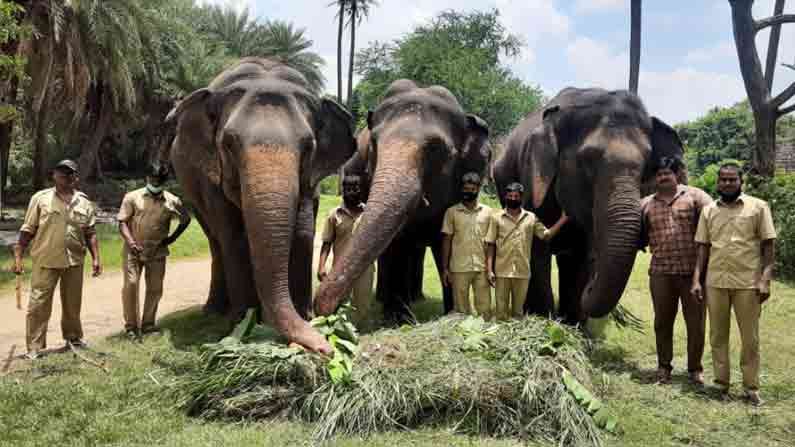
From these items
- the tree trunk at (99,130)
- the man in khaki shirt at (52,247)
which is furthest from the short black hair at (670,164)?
the tree trunk at (99,130)

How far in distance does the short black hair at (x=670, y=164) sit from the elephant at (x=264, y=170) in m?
3.28

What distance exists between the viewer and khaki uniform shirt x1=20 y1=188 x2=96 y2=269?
6680 millimetres

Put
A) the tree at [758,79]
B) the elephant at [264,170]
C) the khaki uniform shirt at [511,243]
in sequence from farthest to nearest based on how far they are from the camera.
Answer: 1. the tree at [758,79]
2. the khaki uniform shirt at [511,243]
3. the elephant at [264,170]

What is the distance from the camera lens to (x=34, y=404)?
16.6ft

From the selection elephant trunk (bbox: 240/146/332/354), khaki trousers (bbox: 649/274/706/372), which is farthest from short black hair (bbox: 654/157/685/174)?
elephant trunk (bbox: 240/146/332/354)

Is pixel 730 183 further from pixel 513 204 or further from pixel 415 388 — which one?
pixel 415 388

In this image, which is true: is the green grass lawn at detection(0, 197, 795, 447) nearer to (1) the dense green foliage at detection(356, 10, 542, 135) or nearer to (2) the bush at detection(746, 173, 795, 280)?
(2) the bush at detection(746, 173, 795, 280)

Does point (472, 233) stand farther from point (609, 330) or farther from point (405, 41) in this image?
point (405, 41)

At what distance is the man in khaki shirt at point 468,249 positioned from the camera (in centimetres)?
665

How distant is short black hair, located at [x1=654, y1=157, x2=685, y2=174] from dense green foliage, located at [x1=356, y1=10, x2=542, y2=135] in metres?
35.4

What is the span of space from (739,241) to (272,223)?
3976 mm

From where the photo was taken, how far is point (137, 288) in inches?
296

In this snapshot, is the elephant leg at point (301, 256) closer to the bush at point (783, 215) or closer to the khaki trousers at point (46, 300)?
the khaki trousers at point (46, 300)

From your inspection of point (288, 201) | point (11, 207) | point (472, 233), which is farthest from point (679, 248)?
point (11, 207)
